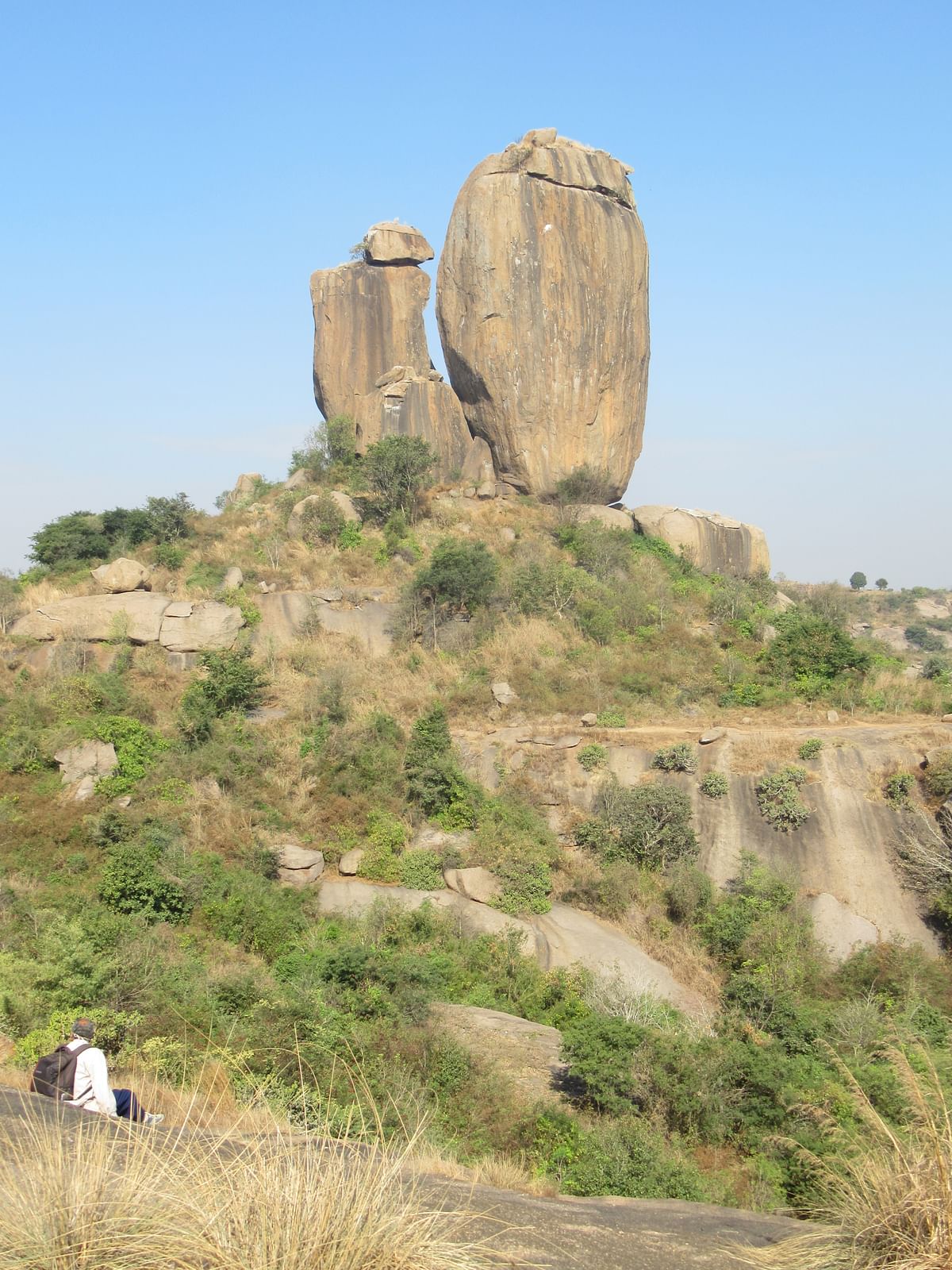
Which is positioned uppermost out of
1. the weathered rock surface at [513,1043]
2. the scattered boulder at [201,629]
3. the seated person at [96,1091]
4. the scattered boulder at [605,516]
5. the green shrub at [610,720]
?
the scattered boulder at [605,516]

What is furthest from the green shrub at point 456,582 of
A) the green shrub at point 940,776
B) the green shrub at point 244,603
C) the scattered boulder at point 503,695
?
the green shrub at point 940,776

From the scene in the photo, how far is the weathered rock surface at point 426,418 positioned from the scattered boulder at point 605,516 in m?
3.63

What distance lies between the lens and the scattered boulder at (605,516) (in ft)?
82.7

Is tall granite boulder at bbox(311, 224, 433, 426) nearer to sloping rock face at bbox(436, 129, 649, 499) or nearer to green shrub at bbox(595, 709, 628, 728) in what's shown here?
sloping rock face at bbox(436, 129, 649, 499)

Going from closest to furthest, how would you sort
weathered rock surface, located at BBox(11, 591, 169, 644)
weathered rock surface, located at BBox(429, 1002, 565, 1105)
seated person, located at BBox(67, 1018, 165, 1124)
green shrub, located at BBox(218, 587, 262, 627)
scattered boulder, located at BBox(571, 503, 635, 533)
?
seated person, located at BBox(67, 1018, 165, 1124) < weathered rock surface, located at BBox(429, 1002, 565, 1105) < weathered rock surface, located at BBox(11, 591, 169, 644) < green shrub, located at BBox(218, 587, 262, 627) < scattered boulder, located at BBox(571, 503, 635, 533)

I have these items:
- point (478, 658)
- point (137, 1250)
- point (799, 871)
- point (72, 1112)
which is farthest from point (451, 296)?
point (137, 1250)

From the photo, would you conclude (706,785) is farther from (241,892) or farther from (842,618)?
(842,618)

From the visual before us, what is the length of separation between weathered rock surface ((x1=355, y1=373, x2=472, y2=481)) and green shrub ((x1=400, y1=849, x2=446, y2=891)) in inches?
578

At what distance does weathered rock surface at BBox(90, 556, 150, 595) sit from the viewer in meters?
20.7

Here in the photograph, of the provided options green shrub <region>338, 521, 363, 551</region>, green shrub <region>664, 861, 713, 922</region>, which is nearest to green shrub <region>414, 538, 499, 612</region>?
green shrub <region>338, 521, 363, 551</region>

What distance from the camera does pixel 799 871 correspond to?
14.2m

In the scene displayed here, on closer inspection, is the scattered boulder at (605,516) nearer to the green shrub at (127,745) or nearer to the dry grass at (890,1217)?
the green shrub at (127,745)

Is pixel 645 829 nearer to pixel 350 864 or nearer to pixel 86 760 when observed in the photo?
pixel 350 864

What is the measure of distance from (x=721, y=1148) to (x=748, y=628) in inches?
549
